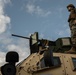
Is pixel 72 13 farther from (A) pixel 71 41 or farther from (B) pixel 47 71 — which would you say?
(B) pixel 47 71

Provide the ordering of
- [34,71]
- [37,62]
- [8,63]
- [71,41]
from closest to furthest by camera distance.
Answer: [8,63] < [34,71] < [37,62] < [71,41]

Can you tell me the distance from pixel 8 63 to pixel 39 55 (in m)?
2.67

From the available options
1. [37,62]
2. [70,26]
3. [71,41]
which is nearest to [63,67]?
[37,62]

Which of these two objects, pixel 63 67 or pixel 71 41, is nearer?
pixel 63 67

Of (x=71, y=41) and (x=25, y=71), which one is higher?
(x=71, y=41)

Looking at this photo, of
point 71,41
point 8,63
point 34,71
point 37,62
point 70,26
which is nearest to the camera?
point 8,63

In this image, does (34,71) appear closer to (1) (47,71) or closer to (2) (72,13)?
(1) (47,71)

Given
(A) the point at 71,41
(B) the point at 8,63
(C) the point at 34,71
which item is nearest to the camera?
(B) the point at 8,63

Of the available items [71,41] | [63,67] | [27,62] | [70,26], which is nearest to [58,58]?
[63,67]

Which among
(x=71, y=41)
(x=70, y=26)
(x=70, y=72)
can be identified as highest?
(x=70, y=26)

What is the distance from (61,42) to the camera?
9.43 m

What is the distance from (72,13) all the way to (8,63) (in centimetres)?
585

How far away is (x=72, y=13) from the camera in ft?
31.3

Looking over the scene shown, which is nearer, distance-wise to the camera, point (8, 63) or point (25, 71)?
point (8, 63)
